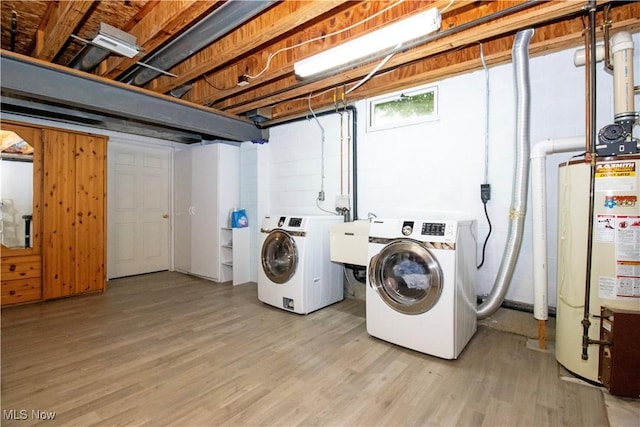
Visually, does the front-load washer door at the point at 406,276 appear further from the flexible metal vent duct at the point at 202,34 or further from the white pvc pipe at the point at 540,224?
the flexible metal vent duct at the point at 202,34

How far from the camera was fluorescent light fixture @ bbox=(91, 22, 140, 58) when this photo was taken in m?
2.14

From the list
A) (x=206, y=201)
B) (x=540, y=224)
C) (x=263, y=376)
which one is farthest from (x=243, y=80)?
(x=540, y=224)

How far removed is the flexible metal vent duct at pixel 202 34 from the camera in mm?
1961

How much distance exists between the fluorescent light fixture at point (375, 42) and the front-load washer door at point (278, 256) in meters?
1.69

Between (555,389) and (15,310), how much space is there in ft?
16.4

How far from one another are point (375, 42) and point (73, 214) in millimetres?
4091

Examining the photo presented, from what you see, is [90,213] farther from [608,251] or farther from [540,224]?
[608,251]

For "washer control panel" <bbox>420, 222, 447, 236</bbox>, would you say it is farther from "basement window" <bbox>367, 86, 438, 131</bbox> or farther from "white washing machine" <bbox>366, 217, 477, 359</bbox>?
"basement window" <bbox>367, 86, 438, 131</bbox>

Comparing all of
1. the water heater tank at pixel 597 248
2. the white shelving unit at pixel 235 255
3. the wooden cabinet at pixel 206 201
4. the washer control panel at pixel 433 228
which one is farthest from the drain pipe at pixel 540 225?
the wooden cabinet at pixel 206 201

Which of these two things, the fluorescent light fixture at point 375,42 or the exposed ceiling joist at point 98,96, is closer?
the fluorescent light fixture at point 375,42

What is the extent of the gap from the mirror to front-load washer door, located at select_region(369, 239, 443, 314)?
4.04 meters

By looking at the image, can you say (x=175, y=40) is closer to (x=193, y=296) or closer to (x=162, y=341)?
(x=162, y=341)

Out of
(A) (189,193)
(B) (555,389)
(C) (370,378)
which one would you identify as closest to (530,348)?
(B) (555,389)

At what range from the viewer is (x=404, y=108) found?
10.5ft
